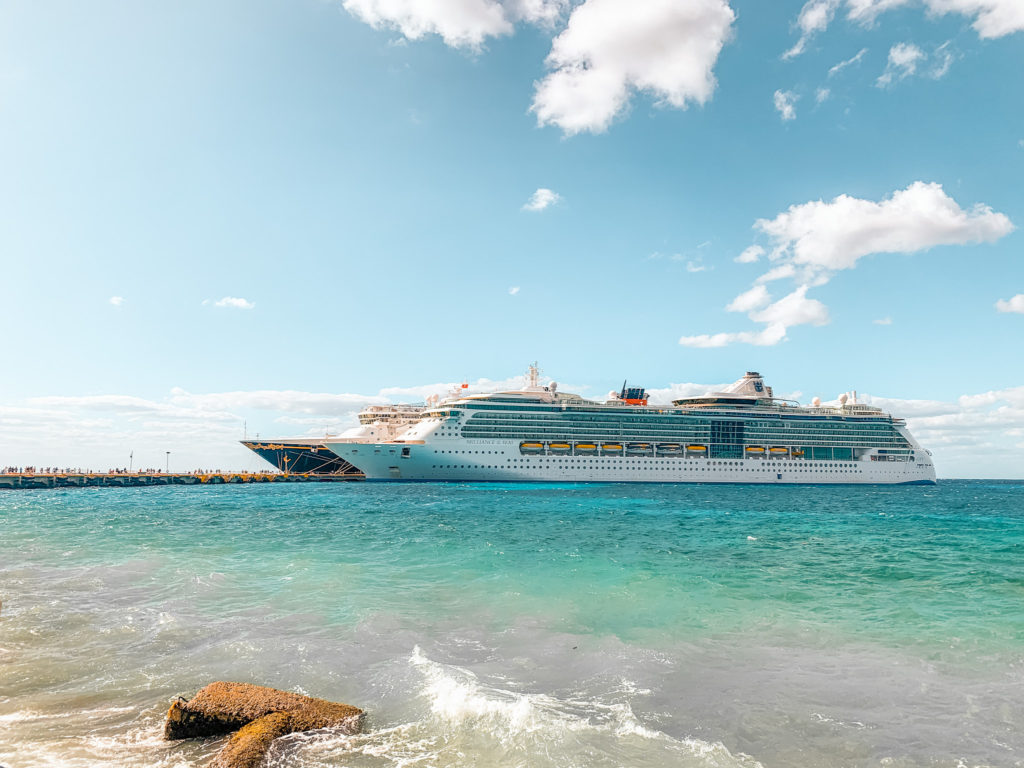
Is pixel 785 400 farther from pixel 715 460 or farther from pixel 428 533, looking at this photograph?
pixel 428 533

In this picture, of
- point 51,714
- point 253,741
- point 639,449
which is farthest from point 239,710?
point 639,449

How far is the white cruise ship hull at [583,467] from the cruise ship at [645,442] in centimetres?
13

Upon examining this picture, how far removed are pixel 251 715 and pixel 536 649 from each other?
5.09 m

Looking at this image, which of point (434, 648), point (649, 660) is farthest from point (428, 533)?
point (649, 660)

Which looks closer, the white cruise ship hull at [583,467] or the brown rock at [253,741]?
the brown rock at [253,741]

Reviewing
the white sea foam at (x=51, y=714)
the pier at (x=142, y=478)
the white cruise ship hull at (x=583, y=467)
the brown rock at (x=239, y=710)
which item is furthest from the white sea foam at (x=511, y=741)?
the pier at (x=142, y=478)

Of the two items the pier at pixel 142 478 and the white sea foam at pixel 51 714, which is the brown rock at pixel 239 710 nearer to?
the white sea foam at pixel 51 714

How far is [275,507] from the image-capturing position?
42656 millimetres

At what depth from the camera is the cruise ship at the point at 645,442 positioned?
6875 centimetres

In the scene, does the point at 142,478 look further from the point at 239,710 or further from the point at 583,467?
the point at 239,710

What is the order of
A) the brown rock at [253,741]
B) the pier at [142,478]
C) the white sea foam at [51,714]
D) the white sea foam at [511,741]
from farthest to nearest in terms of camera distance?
the pier at [142,478], the white sea foam at [51,714], the white sea foam at [511,741], the brown rock at [253,741]

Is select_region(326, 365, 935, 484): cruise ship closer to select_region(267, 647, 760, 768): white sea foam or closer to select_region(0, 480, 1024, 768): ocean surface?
select_region(0, 480, 1024, 768): ocean surface

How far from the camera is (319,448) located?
277 ft

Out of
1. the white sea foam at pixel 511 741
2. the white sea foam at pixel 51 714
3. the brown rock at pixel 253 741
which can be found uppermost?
the brown rock at pixel 253 741
